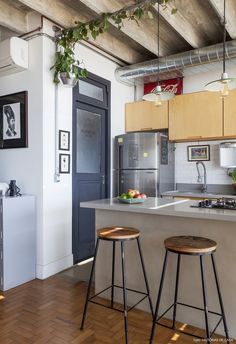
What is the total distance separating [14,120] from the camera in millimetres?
3588

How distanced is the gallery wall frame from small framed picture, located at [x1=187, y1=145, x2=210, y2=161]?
6.61 ft

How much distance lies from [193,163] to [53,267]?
2633mm

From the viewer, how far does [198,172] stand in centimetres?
454

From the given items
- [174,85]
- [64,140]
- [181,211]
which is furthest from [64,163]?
[174,85]

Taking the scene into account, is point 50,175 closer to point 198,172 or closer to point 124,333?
point 124,333

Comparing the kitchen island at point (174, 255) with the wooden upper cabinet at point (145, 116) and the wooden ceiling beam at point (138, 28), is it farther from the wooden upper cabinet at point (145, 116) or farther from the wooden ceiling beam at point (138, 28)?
the wooden upper cabinet at point (145, 116)

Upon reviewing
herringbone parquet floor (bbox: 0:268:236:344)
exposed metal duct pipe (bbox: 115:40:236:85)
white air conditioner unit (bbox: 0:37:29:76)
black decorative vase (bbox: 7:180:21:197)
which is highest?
exposed metal duct pipe (bbox: 115:40:236:85)

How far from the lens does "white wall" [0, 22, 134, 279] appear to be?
3307 millimetres

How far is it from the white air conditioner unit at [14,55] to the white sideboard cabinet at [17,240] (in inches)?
59.4

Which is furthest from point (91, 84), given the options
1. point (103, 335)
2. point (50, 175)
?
point (103, 335)

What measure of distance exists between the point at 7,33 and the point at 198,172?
3.36 m

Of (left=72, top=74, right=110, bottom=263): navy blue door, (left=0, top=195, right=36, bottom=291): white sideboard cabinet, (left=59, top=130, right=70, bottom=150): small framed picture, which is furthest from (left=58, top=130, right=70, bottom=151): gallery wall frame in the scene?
(left=0, top=195, right=36, bottom=291): white sideboard cabinet

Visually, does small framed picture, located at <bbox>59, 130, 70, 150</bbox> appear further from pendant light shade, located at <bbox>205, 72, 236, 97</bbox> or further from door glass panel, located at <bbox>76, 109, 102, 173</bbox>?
pendant light shade, located at <bbox>205, 72, 236, 97</bbox>

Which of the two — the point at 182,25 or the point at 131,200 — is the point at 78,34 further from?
the point at 131,200
